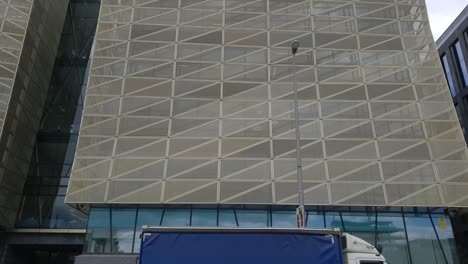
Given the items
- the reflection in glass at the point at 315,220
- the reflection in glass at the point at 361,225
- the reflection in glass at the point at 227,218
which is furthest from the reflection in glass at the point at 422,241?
the reflection in glass at the point at 227,218

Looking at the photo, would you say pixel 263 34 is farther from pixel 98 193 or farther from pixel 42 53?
pixel 42 53

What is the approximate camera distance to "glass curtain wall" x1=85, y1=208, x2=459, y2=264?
1673cm

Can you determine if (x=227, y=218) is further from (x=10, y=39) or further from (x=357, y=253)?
(x=10, y=39)

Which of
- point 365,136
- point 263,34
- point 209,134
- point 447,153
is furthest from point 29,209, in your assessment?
point 447,153

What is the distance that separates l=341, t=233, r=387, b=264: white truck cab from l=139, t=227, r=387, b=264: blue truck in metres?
0.47

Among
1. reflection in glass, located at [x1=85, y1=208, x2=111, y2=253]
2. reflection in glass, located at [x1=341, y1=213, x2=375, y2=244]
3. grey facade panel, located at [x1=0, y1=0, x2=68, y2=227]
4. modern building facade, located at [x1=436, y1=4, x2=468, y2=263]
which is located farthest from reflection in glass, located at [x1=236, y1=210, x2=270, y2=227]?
modern building facade, located at [x1=436, y1=4, x2=468, y2=263]

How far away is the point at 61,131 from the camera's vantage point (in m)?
23.8

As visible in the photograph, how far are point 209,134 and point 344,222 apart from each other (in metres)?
6.98

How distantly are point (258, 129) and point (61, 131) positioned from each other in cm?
1233

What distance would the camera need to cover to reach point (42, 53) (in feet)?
78.9

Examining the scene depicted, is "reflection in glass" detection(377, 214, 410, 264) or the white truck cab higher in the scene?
"reflection in glass" detection(377, 214, 410, 264)

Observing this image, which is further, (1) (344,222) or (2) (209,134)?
(2) (209,134)

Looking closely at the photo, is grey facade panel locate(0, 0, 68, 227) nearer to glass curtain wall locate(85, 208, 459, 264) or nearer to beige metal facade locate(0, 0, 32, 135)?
beige metal facade locate(0, 0, 32, 135)

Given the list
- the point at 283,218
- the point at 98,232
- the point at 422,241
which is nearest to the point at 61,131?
the point at 98,232
